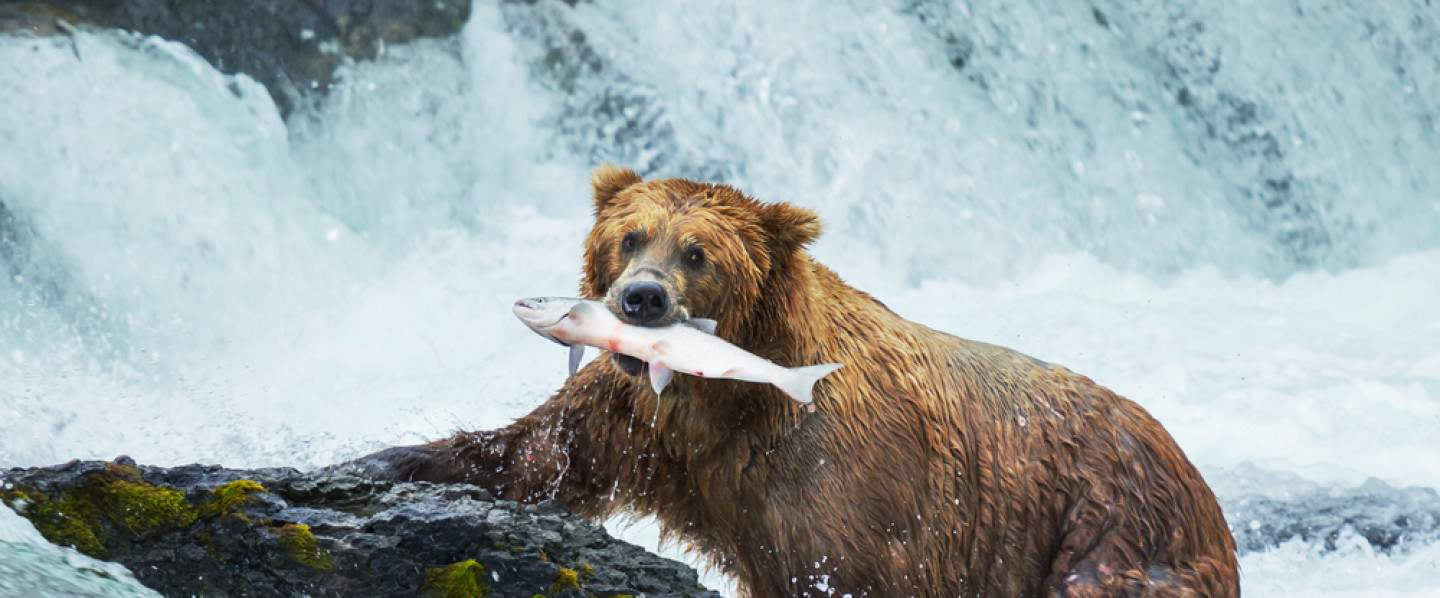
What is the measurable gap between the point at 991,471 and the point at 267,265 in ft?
22.7

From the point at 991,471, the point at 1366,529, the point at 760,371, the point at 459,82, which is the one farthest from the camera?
the point at 459,82

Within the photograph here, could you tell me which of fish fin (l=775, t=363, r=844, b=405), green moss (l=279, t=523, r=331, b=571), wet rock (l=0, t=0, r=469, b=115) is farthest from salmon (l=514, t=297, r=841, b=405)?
wet rock (l=0, t=0, r=469, b=115)

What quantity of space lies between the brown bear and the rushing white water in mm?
3523

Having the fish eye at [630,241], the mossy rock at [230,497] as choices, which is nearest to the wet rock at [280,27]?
the fish eye at [630,241]

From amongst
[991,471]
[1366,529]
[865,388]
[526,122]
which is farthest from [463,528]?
[526,122]

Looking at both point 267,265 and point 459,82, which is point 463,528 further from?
point 459,82

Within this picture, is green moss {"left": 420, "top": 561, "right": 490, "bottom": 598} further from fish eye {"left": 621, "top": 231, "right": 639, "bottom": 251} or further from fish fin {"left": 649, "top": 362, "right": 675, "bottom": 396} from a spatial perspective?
fish eye {"left": 621, "top": 231, "right": 639, "bottom": 251}

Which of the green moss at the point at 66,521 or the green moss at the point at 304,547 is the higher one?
the green moss at the point at 66,521

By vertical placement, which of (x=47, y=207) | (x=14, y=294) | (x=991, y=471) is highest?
(x=47, y=207)

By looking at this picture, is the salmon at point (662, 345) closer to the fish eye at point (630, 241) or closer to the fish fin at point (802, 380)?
the fish fin at point (802, 380)

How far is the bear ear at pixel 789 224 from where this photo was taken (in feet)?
13.7

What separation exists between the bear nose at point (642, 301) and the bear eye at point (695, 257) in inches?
9.5

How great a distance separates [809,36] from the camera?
11406mm

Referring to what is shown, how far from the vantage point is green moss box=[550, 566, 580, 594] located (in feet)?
11.3
